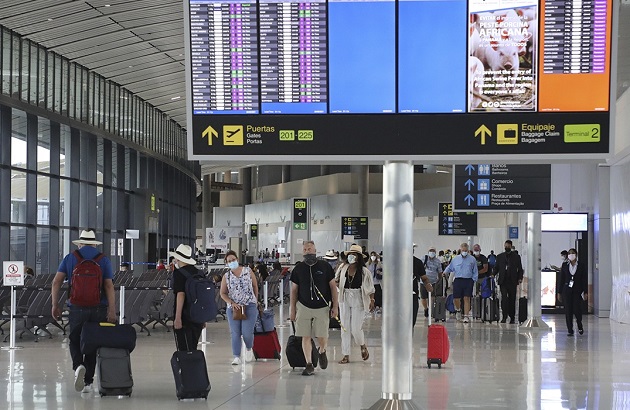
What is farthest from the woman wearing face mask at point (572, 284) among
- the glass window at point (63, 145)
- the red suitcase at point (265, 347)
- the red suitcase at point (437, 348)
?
the glass window at point (63, 145)

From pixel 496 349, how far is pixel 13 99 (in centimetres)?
1734

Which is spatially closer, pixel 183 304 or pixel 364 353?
pixel 183 304

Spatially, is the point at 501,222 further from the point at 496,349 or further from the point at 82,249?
the point at 82,249

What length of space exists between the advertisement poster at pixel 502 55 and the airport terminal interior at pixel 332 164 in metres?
0.02

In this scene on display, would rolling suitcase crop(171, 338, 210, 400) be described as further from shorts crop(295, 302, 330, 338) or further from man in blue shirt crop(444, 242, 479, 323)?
man in blue shirt crop(444, 242, 479, 323)

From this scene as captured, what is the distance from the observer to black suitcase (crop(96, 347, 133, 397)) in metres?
10.9

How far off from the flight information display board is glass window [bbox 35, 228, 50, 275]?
25.7m

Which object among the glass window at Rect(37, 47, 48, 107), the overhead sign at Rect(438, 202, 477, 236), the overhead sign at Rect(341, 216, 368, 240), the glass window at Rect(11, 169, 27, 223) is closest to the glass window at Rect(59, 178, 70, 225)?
the glass window at Rect(11, 169, 27, 223)

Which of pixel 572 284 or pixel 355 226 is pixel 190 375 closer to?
pixel 572 284

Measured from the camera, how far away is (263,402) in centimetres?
1052

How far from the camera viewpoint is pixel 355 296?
586 inches

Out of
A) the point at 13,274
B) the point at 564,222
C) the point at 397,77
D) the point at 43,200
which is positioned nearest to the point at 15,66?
the point at 43,200

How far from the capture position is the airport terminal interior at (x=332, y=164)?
27.1ft

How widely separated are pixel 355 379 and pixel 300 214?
84.2 feet
